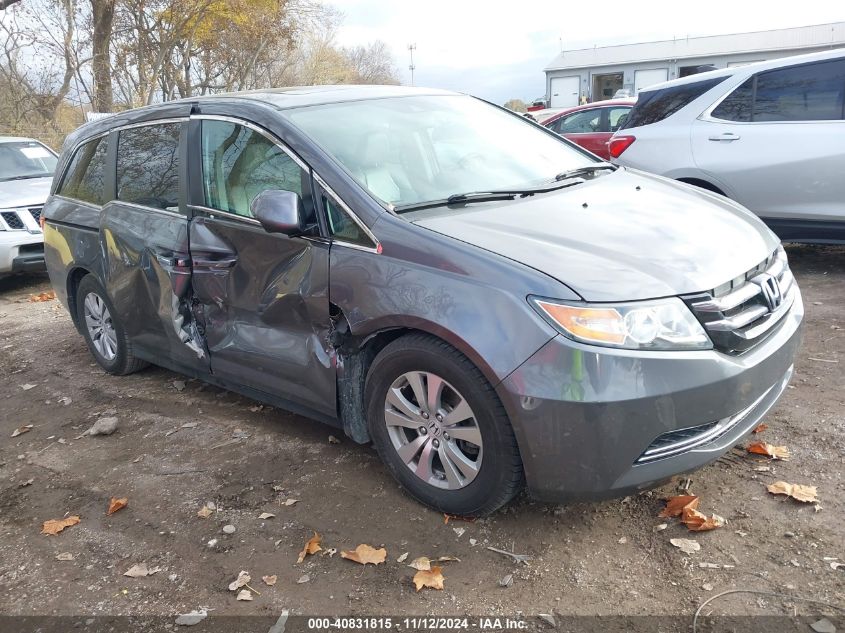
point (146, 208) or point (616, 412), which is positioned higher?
point (146, 208)

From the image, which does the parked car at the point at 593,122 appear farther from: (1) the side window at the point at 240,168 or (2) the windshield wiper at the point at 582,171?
(1) the side window at the point at 240,168

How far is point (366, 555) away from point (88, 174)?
3.48 metres

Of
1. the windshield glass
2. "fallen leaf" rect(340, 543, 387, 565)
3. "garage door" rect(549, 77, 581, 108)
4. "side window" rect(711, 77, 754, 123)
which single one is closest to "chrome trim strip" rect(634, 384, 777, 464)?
"fallen leaf" rect(340, 543, 387, 565)

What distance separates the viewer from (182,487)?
3.58 meters

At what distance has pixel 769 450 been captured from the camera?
3412 millimetres

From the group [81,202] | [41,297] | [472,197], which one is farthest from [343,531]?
[41,297]

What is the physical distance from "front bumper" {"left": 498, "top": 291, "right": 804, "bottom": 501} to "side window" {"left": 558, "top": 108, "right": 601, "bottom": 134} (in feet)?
28.9

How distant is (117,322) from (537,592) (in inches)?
134

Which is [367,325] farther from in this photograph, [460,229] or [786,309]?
[786,309]

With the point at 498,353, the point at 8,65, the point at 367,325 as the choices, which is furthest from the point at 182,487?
the point at 8,65

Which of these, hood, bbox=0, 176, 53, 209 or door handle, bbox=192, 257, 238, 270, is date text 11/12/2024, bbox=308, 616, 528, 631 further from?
hood, bbox=0, 176, 53, 209

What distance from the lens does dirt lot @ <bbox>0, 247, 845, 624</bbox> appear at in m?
2.64

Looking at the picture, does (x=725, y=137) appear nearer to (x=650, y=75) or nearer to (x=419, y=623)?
(x=419, y=623)

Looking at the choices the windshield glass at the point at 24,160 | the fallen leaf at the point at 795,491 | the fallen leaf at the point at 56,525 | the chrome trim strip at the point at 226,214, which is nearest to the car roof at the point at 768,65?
the fallen leaf at the point at 795,491
